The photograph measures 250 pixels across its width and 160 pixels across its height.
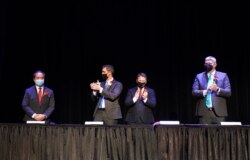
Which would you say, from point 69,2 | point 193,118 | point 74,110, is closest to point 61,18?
point 69,2

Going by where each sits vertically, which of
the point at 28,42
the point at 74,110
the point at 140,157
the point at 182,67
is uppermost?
the point at 28,42

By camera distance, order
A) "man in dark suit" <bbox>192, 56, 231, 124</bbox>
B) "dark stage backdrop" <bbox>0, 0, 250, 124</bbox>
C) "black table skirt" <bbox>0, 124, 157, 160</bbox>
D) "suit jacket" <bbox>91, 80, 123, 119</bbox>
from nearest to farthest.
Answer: "black table skirt" <bbox>0, 124, 157, 160</bbox> → "man in dark suit" <bbox>192, 56, 231, 124</bbox> → "suit jacket" <bbox>91, 80, 123, 119</bbox> → "dark stage backdrop" <bbox>0, 0, 250, 124</bbox>

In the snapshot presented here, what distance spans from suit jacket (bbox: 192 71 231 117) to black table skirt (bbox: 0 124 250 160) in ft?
3.01

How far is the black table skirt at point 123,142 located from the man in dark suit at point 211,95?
917mm

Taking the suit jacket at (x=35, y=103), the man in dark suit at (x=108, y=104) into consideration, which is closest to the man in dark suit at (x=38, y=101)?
the suit jacket at (x=35, y=103)

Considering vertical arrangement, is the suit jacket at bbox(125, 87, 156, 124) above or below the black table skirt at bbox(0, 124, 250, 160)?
above

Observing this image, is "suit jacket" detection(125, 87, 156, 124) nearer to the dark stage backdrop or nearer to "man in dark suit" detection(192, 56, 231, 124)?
"man in dark suit" detection(192, 56, 231, 124)

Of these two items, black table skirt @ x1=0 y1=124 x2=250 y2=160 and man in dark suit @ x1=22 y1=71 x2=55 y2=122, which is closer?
black table skirt @ x1=0 y1=124 x2=250 y2=160

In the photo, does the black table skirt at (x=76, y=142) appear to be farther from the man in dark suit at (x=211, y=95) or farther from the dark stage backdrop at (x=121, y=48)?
the dark stage backdrop at (x=121, y=48)

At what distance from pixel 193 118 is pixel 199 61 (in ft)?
3.47

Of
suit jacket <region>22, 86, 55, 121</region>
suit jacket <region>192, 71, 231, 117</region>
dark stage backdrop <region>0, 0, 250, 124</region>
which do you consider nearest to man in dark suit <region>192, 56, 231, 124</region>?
suit jacket <region>192, 71, 231, 117</region>

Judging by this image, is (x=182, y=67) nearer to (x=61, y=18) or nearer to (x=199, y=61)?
(x=199, y=61)

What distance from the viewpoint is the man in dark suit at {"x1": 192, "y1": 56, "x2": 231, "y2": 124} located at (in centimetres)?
496

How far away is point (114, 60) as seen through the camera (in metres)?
7.60
